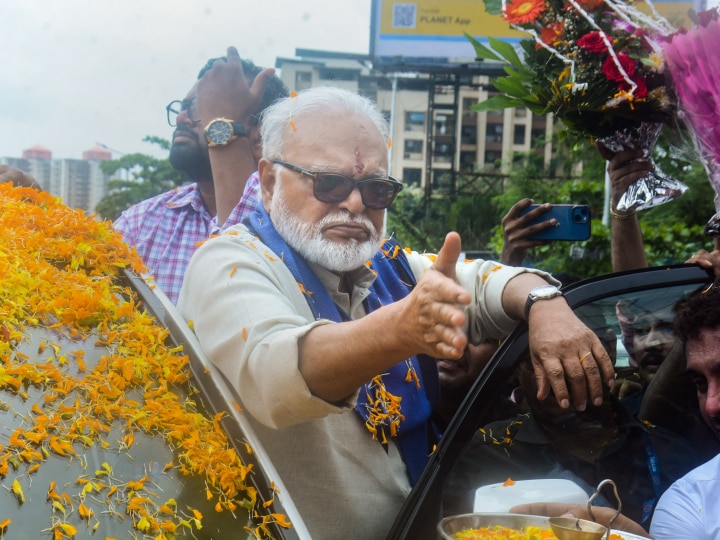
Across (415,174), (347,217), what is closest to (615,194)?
(347,217)

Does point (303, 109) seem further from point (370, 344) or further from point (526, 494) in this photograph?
point (526, 494)

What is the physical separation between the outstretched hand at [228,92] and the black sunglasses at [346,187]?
26.4 inches

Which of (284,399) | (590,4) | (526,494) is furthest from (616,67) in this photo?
(284,399)

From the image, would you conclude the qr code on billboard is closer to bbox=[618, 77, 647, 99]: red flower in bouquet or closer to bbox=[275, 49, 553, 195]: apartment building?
bbox=[275, 49, 553, 195]: apartment building

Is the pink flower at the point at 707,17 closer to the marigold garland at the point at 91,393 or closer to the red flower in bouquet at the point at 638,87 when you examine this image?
the red flower in bouquet at the point at 638,87

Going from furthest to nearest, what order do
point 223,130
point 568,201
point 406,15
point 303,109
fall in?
point 568,201 < point 406,15 < point 223,130 < point 303,109

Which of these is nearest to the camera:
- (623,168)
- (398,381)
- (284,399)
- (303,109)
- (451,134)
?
(284,399)

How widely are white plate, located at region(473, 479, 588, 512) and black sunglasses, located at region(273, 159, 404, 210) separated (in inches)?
29.5

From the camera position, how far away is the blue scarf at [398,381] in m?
1.96

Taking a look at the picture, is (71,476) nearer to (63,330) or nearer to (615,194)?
(63,330)

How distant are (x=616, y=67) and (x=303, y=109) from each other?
0.85 m

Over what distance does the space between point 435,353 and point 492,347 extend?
921mm

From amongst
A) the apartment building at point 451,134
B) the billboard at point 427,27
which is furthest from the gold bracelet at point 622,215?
the billboard at point 427,27

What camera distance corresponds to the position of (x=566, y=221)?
228cm
